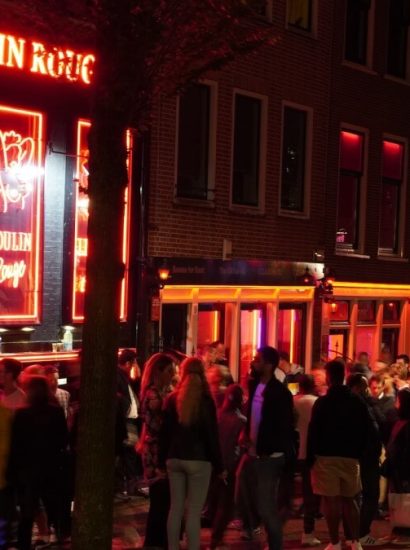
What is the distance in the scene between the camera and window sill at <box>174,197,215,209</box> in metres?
15.0

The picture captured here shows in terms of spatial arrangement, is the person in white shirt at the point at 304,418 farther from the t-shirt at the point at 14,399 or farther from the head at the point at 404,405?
the t-shirt at the point at 14,399

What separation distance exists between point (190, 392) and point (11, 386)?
1973 mm

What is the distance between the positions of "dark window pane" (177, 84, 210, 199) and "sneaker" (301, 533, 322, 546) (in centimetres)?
666

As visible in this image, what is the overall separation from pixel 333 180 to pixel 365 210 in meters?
1.33

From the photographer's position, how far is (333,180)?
18562mm

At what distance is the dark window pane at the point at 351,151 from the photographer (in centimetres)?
1909

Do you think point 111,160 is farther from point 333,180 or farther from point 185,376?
point 333,180

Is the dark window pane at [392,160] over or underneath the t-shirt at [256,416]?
over

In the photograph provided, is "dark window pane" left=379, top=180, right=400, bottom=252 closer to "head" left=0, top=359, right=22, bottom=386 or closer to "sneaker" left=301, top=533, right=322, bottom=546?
"sneaker" left=301, top=533, right=322, bottom=546

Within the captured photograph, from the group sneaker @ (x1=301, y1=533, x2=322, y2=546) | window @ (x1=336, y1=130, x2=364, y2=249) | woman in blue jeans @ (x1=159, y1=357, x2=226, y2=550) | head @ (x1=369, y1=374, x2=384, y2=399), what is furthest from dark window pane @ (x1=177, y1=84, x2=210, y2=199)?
woman in blue jeans @ (x1=159, y1=357, x2=226, y2=550)

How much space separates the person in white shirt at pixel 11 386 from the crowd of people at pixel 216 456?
1cm

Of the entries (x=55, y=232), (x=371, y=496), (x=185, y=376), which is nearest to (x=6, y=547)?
(x=185, y=376)

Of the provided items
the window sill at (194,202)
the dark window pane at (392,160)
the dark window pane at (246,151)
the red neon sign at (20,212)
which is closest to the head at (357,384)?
the red neon sign at (20,212)

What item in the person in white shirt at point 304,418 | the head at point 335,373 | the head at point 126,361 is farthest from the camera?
the head at point 126,361
